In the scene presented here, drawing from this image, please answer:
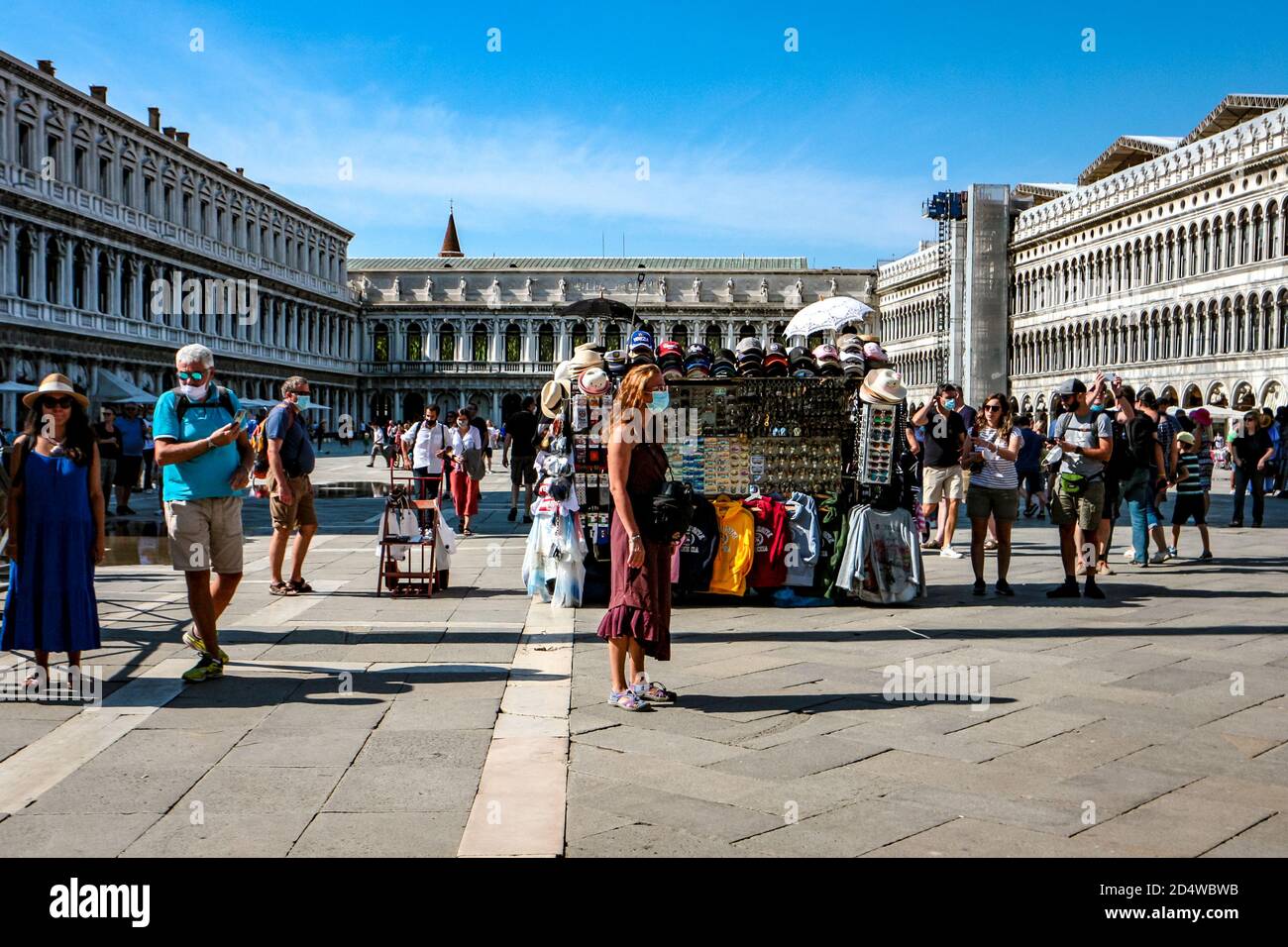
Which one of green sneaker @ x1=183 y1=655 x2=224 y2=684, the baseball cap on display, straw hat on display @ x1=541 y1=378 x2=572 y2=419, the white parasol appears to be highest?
the white parasol

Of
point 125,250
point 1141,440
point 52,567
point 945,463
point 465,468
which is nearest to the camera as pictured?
point 52,567

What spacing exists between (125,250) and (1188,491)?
41354 mm

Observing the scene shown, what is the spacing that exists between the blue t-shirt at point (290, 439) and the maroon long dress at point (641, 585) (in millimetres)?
3619

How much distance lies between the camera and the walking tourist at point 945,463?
35.9ft

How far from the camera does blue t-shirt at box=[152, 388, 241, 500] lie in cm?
541

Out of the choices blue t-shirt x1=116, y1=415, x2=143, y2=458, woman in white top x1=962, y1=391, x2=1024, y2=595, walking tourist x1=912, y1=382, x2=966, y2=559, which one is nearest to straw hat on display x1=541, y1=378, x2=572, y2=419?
woman in white top x1=962, y1=391, x2=1024, y2=595

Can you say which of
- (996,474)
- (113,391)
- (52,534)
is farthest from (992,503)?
(113,391)

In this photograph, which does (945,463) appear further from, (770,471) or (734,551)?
(734,551)

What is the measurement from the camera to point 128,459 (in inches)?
612

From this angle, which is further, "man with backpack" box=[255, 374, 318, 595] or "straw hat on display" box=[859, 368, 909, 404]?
"straw hat on display" box=[859, 368, 909, 404]

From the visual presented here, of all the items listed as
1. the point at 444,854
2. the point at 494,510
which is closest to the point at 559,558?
the point at 444,854

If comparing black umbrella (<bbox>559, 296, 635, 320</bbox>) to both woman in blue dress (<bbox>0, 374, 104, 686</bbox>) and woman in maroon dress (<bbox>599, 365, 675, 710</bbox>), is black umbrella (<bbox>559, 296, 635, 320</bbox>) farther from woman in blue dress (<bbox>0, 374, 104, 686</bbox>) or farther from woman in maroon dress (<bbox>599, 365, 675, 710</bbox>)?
woman in maroon dress (<bbox>599, 365, 675, 710</bbox>)

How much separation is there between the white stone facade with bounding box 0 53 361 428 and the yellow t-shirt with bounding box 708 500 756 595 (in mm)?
31013
